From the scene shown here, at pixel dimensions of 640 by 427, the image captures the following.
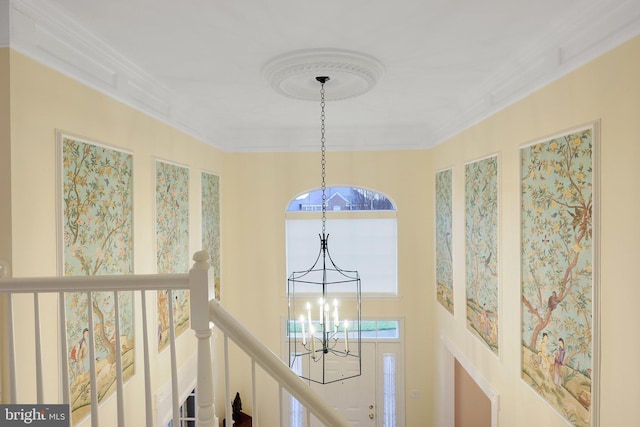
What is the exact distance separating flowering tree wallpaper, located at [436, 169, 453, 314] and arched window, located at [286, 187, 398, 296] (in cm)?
62

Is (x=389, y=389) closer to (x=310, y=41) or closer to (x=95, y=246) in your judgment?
(x=95, y=246)

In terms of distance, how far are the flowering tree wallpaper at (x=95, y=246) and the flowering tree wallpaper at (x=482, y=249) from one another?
2806 millimetres

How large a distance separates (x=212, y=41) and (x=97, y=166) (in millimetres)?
1078

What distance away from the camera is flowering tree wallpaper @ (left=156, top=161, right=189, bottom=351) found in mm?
3264

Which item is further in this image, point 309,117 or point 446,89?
point 309,117

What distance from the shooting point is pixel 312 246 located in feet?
17.6

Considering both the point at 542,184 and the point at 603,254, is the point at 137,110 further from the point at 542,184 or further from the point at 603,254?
the point at 603,254

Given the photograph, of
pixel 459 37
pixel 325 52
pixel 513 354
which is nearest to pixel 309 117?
pixel 325 52

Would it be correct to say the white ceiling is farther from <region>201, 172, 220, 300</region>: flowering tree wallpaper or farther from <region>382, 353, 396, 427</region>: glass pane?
<region>382, 353, 396, 427</region>: glass pane

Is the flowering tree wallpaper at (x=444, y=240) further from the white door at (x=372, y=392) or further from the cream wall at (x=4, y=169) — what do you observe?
the cream wall at (x=4, y=169)

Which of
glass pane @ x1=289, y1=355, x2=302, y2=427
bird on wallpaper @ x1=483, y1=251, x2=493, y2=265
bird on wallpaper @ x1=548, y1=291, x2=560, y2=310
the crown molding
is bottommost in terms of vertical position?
glass pane @ x1=289, y1=355, x2=302, y2=427

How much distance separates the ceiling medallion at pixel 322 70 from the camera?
2482 mm

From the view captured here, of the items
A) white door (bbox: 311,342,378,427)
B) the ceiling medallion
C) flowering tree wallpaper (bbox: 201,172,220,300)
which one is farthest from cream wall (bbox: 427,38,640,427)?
flowering tree wallpaper (bbox: 201,172,220,300)

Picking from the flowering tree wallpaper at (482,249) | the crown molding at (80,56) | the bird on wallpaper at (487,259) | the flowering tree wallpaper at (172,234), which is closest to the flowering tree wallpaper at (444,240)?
the flowering tree wallpaper at (482,249)
